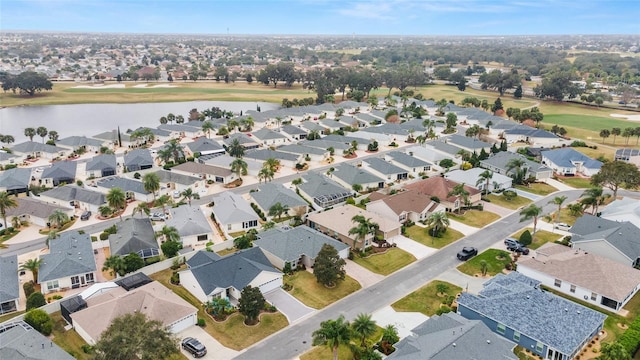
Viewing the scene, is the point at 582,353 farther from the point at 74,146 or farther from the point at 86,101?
the point at 86,101

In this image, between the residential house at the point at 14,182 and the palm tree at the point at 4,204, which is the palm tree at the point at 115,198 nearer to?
the palm tree at the point at 4,204

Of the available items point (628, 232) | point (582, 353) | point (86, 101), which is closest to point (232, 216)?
point (582, 353)

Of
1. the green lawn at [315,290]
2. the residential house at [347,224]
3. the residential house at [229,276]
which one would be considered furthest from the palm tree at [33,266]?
the residential house at [347,224]

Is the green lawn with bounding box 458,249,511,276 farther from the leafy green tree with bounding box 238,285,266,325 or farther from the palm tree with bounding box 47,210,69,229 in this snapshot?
the palm tree with bounding box 47,210,69,229

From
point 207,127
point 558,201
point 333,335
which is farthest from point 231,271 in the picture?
point 207,127

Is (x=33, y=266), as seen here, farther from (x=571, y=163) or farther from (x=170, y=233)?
(x=571, y=163)
